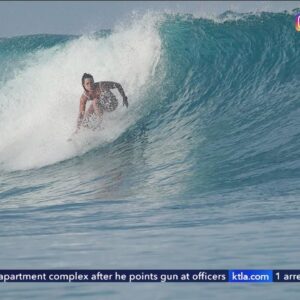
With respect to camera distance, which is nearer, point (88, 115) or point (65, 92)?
point (88, 115)

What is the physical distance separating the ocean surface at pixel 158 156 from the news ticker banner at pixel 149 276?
10 centimetres

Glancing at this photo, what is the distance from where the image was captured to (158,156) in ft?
40.8

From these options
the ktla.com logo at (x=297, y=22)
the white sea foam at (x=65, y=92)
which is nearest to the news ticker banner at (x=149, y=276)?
the white sea foam at (x=65, y=92)

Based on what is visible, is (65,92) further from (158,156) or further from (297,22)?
(158,156)

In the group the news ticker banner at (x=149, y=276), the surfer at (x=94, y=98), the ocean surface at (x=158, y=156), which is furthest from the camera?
the surfer at (x=94, y=98)

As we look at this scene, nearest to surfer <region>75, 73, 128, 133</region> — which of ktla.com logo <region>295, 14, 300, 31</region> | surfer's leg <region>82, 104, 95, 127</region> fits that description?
surfer's leg <region>82, 104, 95, 127</region>

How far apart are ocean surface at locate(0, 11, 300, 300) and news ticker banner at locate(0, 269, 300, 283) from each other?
0.10m

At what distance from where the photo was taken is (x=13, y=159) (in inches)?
561

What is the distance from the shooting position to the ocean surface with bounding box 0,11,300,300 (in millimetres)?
6633

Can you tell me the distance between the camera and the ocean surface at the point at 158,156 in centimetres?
663

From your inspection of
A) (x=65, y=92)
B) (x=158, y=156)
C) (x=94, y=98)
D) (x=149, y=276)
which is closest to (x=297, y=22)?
(x=65, y=92)

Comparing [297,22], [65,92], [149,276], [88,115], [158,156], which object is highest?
[297,22]

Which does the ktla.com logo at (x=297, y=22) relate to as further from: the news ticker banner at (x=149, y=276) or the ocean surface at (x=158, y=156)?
the news ticker banner at (x=149, y=276)

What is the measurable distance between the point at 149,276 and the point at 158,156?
6.40 m
